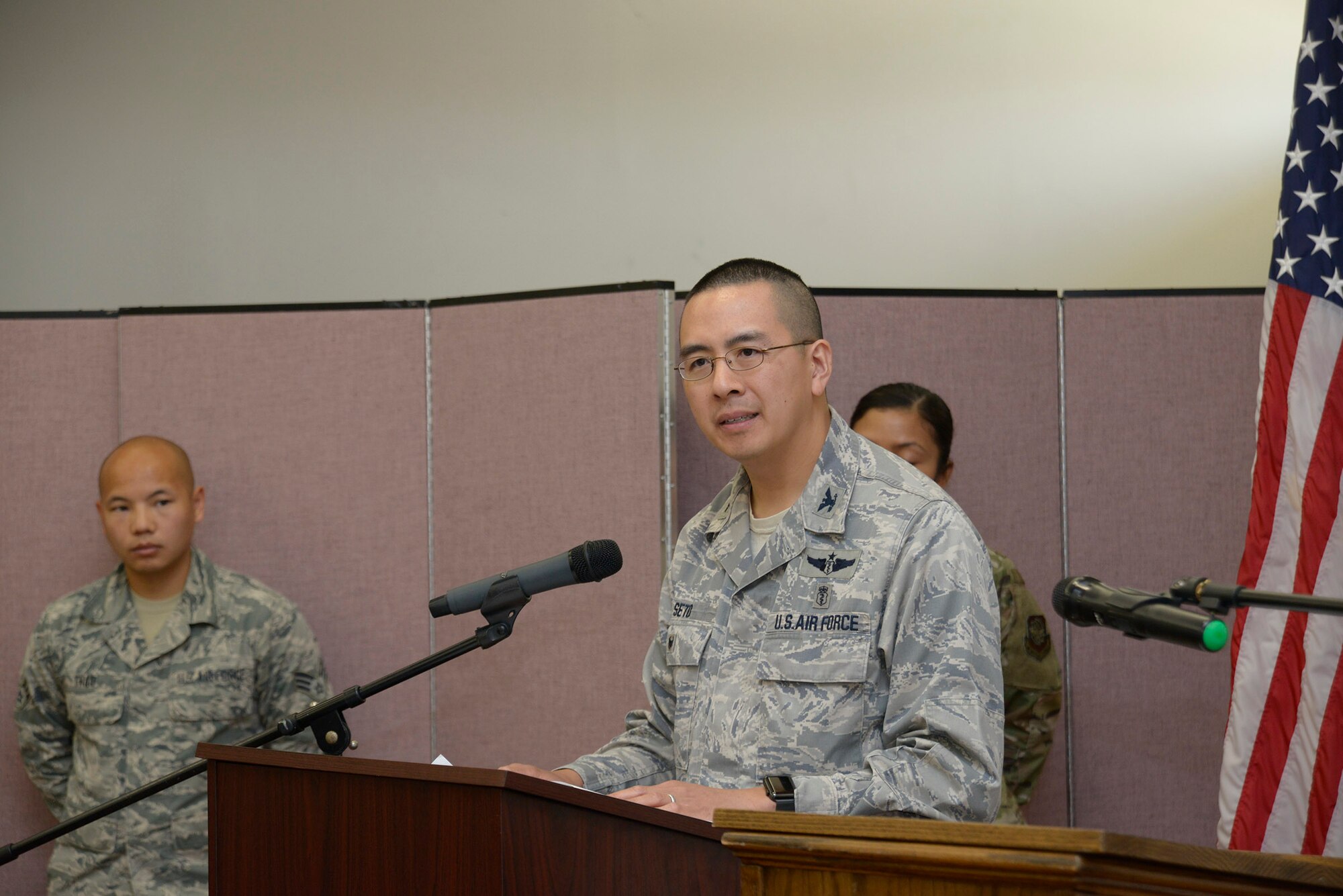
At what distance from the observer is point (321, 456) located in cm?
360

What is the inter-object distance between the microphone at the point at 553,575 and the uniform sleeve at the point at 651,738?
359 millimetres

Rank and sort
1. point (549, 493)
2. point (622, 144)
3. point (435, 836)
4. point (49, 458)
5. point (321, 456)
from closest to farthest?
1. point (435, 836)
2. point (549, 493)
3. point (321, 456)
4. point (49, 458)
5. point (622, 144)

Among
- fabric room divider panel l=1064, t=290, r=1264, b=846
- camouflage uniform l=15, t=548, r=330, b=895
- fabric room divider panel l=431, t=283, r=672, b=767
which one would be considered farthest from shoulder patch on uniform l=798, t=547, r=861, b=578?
camouflage uniform l=15, t=548, r=330, b=895

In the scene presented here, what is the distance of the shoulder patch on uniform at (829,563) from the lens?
196cm

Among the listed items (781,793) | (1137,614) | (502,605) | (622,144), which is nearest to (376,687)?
(502,605)

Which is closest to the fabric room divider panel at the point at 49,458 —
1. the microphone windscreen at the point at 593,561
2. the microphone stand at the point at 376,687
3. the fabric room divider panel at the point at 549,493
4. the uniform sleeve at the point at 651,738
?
the fabric room divider panel at the point at 549,493

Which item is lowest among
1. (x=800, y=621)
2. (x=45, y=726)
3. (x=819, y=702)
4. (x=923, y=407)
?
(x=45, y=726)

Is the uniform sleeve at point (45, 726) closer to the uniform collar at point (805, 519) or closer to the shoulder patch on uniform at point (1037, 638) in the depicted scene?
the uniform collar at point (805, 519)

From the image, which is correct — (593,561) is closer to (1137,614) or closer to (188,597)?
(1137,614)

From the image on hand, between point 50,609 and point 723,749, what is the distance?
2359 mm

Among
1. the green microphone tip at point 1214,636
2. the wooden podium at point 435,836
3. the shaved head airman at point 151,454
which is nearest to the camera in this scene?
the green microphone tip at point 1214,636

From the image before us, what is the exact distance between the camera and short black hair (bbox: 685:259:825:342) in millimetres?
2117

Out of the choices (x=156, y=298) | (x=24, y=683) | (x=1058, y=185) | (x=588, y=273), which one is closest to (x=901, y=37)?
(x=1058, y=185)

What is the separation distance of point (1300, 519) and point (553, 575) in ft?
5.19
